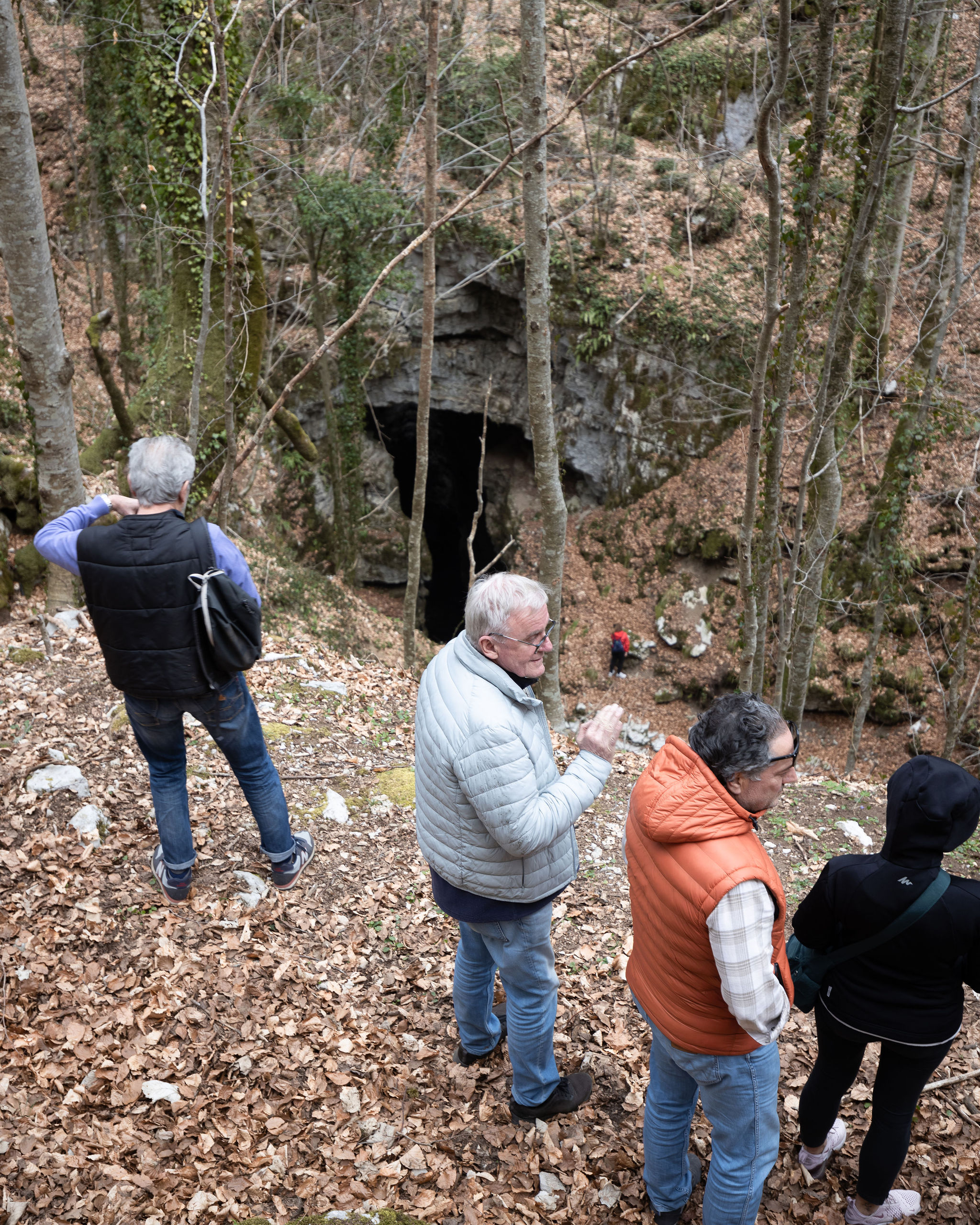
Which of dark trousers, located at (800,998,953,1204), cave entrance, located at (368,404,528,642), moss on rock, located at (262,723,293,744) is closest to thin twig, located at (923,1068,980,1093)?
dark trousers, located at (800,998,953,1204)

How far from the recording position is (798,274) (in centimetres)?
541

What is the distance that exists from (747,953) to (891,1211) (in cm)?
166

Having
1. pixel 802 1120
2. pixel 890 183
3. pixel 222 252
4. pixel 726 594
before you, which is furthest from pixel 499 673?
pixel 726 594

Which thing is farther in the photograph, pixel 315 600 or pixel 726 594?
pixel 726 594

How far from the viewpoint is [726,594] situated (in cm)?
1446

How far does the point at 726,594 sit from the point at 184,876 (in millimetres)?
12582

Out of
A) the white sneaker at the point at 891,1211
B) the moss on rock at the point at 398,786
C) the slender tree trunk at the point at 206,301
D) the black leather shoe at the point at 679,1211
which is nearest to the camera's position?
the black leather shoe at the point at 679,1211

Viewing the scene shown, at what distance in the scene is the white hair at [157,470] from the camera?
2.74 m

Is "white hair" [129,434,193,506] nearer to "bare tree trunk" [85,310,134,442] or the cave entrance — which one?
"bare tree trunk" [85,310,134,442]

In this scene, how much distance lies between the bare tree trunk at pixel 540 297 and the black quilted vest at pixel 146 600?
8.87ft

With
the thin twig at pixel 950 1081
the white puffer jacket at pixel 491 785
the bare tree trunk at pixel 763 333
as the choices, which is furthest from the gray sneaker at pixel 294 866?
the bare tree trunk at pixel 763 333

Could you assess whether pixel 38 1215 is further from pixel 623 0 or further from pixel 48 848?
pixel 623 0

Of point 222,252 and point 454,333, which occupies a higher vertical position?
point 222,252

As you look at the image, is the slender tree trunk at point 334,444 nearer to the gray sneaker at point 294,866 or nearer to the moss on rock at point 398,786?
the moss on rock at point 398,786
